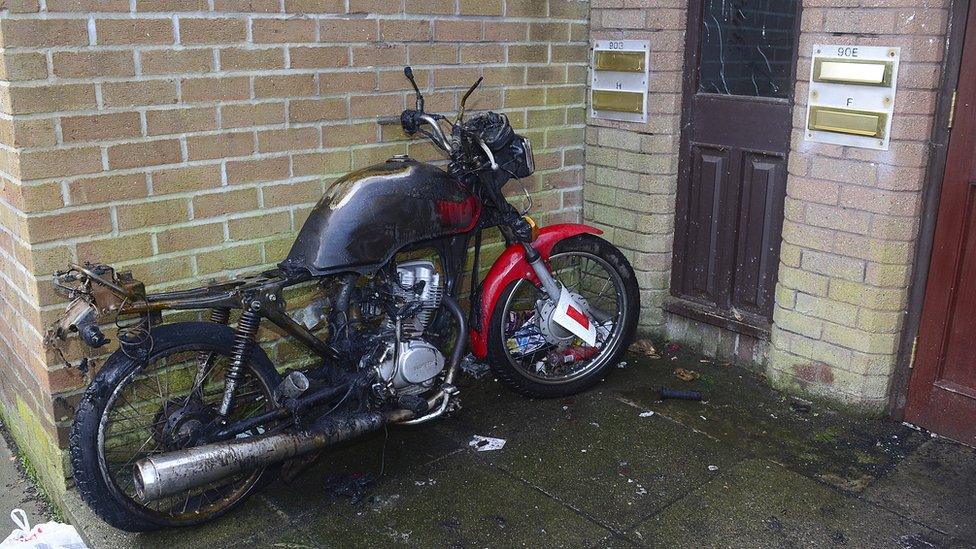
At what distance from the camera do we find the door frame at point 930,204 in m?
3.36

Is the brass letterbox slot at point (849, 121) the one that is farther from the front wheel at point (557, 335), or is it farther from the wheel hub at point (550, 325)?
the wheel hub at point (550, 325)

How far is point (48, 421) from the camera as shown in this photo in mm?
3230

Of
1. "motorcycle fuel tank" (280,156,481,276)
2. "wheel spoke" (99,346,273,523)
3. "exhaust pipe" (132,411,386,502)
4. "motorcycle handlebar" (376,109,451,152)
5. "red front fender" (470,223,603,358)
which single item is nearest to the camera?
"exhaust pipe" (132,411,386,502)

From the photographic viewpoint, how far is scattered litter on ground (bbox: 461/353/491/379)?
4.22 m

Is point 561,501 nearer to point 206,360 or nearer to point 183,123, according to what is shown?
point 206,360

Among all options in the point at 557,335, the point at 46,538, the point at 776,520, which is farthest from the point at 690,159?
the point at 46,538

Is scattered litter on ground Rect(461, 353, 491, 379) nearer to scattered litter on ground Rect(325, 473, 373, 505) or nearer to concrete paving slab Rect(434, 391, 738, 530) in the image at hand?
concrete paving slab Rect(434, 391, 738, 530)

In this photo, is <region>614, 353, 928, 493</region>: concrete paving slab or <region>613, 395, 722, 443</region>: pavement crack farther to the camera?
<region>613, 395, 722, 443</region>: pavement crack

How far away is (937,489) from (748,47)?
2.11 metres

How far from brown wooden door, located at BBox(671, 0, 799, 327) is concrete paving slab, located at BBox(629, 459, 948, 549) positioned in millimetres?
1169

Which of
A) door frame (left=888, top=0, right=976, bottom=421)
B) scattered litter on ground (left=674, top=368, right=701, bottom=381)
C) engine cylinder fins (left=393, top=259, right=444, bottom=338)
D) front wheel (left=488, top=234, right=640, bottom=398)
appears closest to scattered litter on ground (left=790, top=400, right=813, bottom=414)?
door frame (left=888, top=0, right=976, bottom=421)

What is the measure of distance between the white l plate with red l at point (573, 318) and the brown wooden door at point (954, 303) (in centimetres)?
142

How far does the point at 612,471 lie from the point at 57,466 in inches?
84.0

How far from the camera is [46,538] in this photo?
9.75ft
